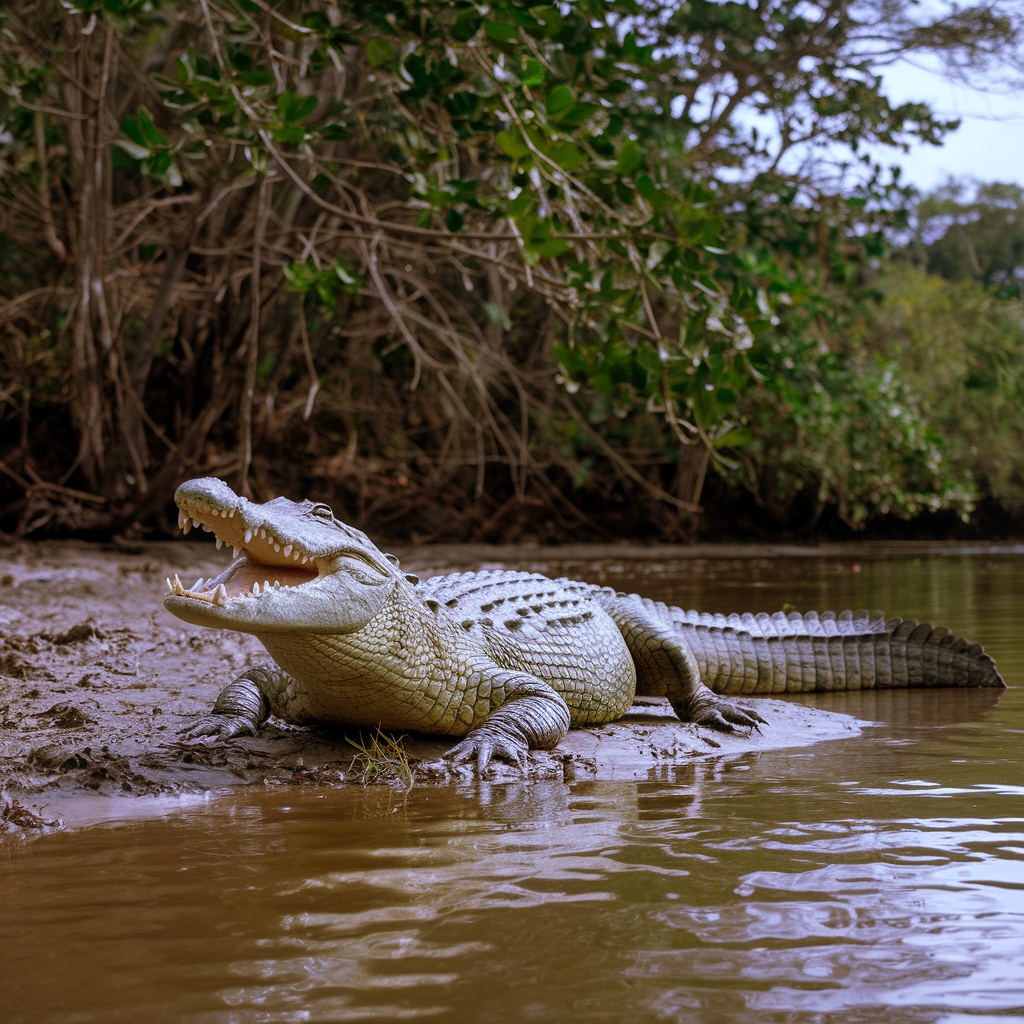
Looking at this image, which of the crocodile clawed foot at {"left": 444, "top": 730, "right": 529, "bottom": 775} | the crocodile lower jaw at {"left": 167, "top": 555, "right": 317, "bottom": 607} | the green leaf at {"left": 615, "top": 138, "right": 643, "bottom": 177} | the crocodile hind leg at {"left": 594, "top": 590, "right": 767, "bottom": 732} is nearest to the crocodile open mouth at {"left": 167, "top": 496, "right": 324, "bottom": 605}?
the crocodile lower jaw at {"left": 167, "top": 555, "right": 317, "bottom": 607}

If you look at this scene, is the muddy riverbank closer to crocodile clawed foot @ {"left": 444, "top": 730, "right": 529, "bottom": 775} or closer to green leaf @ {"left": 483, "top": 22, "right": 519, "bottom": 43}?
crocodile clawed foot @ {"left": 444, "top": 730, "right": 529, "bottom": 775}

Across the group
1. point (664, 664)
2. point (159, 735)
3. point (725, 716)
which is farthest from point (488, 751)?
point (664, 664)

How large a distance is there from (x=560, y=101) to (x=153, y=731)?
9.28ft

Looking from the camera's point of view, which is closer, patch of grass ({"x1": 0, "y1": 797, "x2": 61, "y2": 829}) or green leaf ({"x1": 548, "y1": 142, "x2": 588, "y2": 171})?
patch of grass ({"x1": 0, "y1": 797, "x2": 61, "y2": 829})

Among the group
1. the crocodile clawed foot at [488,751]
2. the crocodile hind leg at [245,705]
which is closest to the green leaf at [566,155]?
the crocodile hind leg at [245,705]

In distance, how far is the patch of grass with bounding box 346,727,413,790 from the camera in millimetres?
2754

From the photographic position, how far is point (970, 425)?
50.7ft

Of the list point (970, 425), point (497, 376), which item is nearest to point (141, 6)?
point (497, 376)

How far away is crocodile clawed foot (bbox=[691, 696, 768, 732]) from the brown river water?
2.23 feet

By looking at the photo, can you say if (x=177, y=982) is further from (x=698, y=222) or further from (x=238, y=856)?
(x=698, y=222)

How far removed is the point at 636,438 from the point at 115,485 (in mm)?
6899

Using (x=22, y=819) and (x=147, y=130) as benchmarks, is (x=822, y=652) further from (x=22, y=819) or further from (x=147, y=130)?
(x=147, y=130)

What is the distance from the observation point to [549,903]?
5.74 ft

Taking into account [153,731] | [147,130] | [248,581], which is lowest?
[153,731]
